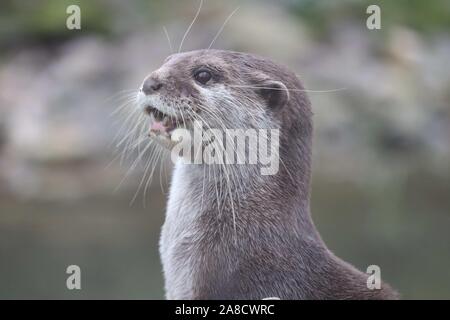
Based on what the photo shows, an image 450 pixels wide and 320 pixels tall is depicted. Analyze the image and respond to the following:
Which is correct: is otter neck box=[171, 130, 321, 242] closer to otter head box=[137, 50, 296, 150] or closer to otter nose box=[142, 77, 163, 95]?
otter head box=[137, 50, 296, 150]

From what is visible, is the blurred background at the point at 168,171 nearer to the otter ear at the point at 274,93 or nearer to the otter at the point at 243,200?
the otter at the point at 243,200

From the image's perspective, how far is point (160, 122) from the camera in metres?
4.08

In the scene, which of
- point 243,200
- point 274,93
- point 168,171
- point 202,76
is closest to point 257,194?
point 243,200

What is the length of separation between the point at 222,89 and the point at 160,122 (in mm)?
312

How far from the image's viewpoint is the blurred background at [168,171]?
11.7 meters

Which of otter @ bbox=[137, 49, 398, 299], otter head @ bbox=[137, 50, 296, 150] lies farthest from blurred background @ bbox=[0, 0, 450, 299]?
otter head @ bbox=[137, 50, 296, 150]

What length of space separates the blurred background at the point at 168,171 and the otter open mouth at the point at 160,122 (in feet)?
20.1

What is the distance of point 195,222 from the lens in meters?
4.27

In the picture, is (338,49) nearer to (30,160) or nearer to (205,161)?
(30,160)

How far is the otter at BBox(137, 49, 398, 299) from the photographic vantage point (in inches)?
161

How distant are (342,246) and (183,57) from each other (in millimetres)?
7461

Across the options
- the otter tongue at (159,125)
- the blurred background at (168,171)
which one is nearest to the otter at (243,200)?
the otter tongue at (159,125)

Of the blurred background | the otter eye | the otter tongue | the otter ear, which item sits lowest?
the otter tongue

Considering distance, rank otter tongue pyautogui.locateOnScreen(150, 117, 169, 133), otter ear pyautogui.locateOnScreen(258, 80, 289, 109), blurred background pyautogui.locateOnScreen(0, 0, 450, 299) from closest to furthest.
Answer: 1. otter tongue pyautogui.locateOnScreen(150, 117, 169, 133)
2. otter ear pyautogui.locateOnScreen(258, 80, 289, 109)
3. blurred background pyautogui.locateOnScreen(0, 0, 450, 299)
